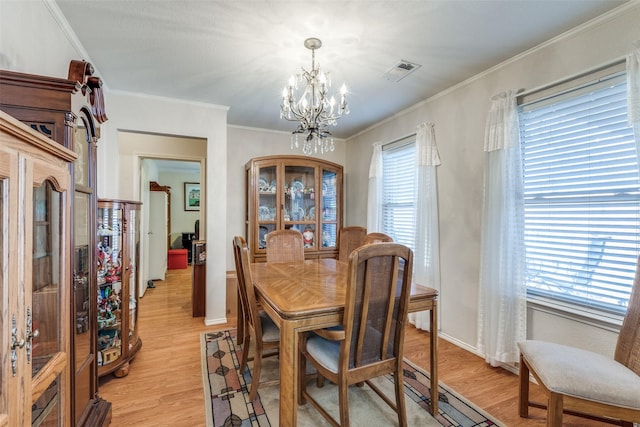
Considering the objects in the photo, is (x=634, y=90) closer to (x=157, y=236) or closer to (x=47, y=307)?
(x=47, y=307)

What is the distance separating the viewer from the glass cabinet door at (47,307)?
36.7 inches

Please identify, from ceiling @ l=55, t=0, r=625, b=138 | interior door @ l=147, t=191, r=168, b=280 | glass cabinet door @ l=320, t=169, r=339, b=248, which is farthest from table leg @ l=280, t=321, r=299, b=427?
interior door @ l=147, t=191, r=168, b=280

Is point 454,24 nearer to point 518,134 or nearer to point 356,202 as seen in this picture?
point 518,134

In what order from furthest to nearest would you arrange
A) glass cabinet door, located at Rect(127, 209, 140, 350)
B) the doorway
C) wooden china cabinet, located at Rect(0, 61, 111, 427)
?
the doorway → glass cabinet door, located at Rect(127, 209, 140, 350) → wooden china cabinet, located at Rect(0, 61, 111, 427)

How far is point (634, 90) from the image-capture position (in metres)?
1.57

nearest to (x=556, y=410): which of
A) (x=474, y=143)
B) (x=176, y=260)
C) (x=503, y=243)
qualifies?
(x=503, y=243)

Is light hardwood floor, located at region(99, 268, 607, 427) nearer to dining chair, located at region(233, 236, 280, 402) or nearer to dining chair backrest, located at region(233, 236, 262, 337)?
dining chair, located at region(233, 236, 280, 402)

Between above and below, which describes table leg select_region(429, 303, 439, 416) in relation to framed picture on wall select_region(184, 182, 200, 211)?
below

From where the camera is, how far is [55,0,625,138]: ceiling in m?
1.64

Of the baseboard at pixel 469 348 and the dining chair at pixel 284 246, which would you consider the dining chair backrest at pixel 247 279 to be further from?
the baseboard at pixel 469 348

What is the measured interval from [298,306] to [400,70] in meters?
2.07

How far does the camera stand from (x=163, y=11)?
1.67 meters

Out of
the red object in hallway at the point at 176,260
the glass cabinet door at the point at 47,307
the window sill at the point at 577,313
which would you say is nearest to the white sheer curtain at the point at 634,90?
the window sill at the point at 577,313

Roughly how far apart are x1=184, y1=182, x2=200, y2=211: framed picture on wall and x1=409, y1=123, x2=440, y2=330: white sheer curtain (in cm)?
623
